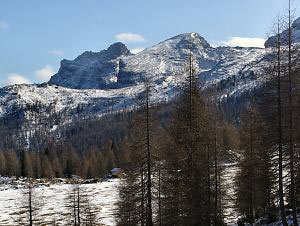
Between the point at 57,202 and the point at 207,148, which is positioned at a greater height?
the point at 207,148

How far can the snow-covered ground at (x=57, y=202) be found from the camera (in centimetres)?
7186

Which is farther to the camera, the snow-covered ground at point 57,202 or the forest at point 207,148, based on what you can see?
the snow-covered ground at point 57,202

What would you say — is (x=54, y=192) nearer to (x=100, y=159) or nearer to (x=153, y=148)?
(x=100, y=159)

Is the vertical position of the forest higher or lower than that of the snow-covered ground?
higher

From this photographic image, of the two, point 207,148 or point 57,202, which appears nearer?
point 207,148

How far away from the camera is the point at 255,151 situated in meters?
40.1

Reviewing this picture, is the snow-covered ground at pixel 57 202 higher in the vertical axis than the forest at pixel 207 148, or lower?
lower

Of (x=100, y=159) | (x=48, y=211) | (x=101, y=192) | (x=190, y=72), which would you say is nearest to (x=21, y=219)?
(x=48, y=211)

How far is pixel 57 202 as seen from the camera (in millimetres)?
93938

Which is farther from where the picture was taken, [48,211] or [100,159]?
[100,159]

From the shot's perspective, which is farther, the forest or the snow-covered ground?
the snow-covered ground

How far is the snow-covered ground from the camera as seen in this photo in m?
71.9

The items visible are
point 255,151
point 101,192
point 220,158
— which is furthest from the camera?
point 101,192

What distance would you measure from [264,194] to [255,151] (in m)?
4.01
